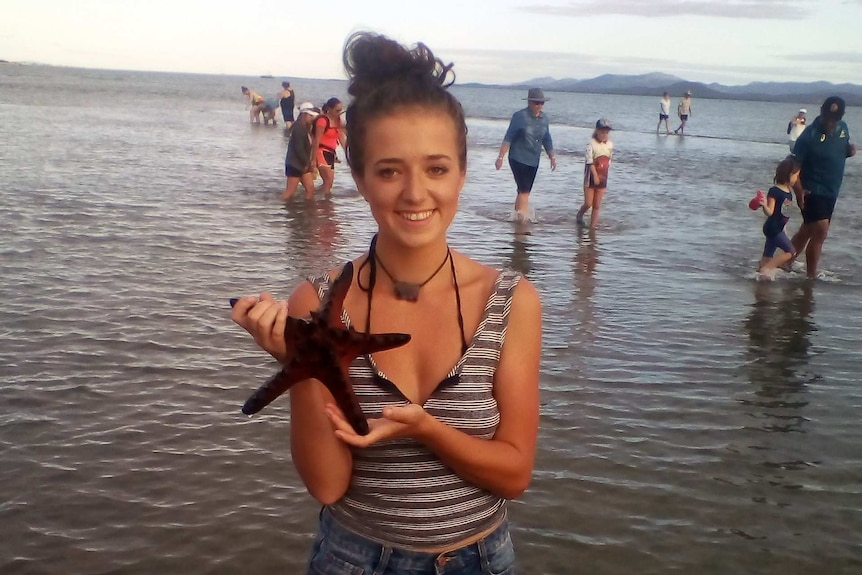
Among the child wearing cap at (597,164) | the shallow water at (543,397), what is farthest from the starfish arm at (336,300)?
the child wearing cap at (597,164)

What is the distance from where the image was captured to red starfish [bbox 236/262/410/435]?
201 cm

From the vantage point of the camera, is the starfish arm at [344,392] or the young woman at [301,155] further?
the young woman at [301,155]

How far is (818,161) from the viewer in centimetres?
1009

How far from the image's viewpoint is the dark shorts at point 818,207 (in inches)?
399

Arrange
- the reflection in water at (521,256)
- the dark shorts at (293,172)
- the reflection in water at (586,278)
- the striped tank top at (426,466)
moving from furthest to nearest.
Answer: the dark shorts at (293,172), the reflection in water at (521,256), the reflection in water at (586,278), the striped tank top at (426,466)

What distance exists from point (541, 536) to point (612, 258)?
7.35 metres

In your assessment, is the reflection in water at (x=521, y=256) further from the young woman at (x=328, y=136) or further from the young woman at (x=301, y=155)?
the young woman at (x=301, y=155)

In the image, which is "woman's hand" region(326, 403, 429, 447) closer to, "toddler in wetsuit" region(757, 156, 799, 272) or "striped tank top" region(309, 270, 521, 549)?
"striped tank top" region(309, 270, 521, 549)

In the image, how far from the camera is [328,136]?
49.8 ft

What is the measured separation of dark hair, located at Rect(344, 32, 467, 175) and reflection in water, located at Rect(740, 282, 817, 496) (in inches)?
149

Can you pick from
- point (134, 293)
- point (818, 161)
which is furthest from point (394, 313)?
point (818, 161)

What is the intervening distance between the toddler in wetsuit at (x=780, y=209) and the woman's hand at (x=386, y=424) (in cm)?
921

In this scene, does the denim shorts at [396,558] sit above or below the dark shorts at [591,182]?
above

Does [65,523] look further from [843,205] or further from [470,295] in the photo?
[843,205]
